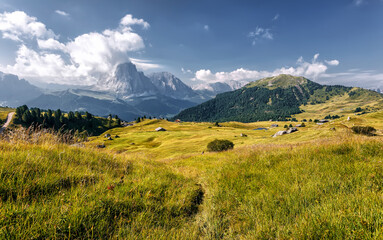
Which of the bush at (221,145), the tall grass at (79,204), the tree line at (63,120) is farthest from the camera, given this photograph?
the tree line at (63,120)

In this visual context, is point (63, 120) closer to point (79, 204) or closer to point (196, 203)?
point (79, 204)

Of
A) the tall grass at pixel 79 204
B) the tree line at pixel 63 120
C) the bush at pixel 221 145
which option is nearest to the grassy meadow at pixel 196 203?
the tall grass at pixel 79 204

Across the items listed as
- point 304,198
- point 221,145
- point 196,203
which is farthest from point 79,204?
point 221,145

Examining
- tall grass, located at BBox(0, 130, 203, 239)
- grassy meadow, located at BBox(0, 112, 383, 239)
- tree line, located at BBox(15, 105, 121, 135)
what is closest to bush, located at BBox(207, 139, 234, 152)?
grassy meadow, located at BBox(0, 112, 383, 239)

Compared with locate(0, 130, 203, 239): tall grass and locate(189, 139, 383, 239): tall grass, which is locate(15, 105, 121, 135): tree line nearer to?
locate(0, 130, 203, 239): tall grass

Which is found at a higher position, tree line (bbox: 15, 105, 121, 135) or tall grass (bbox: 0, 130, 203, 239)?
tall grass (bbox: 0, 130, 203, 239)

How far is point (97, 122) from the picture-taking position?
176 meters

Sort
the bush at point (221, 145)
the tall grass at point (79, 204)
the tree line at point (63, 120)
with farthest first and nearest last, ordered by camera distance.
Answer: the tree line at point (63, 120)
the bush at point (221, 145)
the tall grass at point (79, 204)

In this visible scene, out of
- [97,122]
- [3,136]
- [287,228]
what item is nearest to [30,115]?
[97,122]

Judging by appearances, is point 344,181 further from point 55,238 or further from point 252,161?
point 55,238

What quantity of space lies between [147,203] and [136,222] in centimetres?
70

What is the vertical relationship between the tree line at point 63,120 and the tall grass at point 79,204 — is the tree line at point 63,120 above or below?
below

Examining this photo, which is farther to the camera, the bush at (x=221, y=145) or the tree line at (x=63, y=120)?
the tree line at (x=63, y=120)

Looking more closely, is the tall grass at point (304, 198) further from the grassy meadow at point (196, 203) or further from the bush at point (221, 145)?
the bush at point (221, 145)
